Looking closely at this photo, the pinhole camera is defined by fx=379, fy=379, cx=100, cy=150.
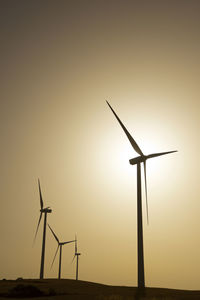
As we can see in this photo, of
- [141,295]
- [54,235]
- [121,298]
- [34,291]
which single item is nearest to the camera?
[121,298]

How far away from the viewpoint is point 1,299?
4147 cm

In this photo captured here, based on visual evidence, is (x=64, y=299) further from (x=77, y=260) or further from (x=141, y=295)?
(x=77, y=260)

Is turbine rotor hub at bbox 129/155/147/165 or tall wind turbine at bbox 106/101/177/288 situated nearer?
tall wind turbine at bbox 106/101/177/288

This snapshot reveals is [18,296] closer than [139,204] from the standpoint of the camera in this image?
Yes

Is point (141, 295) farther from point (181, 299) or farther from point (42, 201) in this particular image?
point (42, 201)

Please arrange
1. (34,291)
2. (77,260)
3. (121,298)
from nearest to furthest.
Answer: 1. (121,298)
2. (34,291)
3. (77,260)

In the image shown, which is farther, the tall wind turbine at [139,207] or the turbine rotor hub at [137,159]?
the turbine rotor hub at [137,159]

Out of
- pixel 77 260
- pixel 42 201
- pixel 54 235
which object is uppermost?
pixel 42 201

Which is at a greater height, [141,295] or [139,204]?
[139,204]

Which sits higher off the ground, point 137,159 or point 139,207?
point 137,159

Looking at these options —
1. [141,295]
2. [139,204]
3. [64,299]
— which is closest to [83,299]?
[64,299]

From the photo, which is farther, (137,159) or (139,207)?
(137,159)

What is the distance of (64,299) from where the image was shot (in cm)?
4012

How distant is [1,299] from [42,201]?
6591 cm
